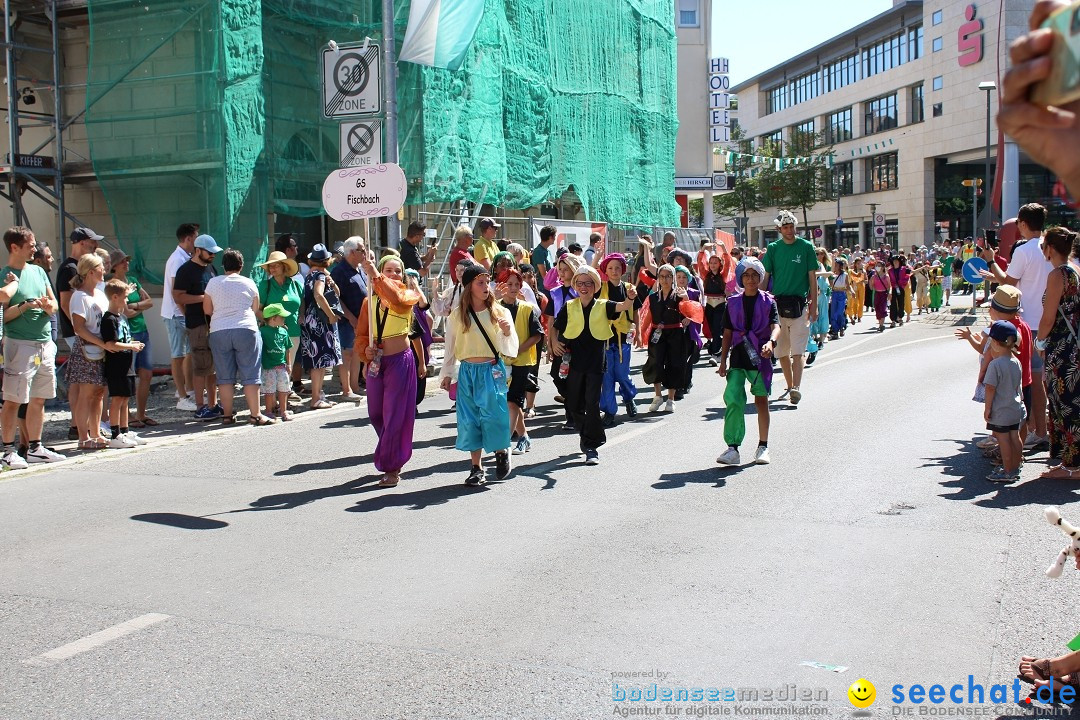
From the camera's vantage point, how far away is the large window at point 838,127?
7444cm

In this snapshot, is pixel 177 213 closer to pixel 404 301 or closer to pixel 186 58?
pixel 186 58

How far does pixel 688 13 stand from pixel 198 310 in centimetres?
3732

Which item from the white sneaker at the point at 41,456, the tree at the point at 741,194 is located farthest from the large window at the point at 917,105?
the white sneaker at the point at 41,456

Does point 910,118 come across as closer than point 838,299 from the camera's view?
No

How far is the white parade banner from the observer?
428 inches

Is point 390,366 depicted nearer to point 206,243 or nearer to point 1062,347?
point 206,243

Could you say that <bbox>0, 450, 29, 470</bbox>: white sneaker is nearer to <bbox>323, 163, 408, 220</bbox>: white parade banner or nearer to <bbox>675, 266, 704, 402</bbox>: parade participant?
<bbox>323, 163, 408, 220</bbox>: white parade banner

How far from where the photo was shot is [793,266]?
1223 cm

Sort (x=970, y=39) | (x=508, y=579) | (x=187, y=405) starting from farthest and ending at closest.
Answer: (x=970, y=39)
(x=187, y=405)
(x=508, y=579)

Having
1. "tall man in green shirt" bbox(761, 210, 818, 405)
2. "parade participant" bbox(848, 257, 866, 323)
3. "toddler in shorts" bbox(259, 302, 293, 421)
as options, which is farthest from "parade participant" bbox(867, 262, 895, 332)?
"toddler in shorts" bbox(259, 302, 293, 421)

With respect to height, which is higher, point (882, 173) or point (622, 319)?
point (882, 173)

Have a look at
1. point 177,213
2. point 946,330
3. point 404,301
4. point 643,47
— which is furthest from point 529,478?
point 643,47

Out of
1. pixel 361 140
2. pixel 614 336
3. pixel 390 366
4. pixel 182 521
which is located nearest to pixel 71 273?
pixel 390 366

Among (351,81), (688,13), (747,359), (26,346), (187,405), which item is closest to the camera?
(747,359)
